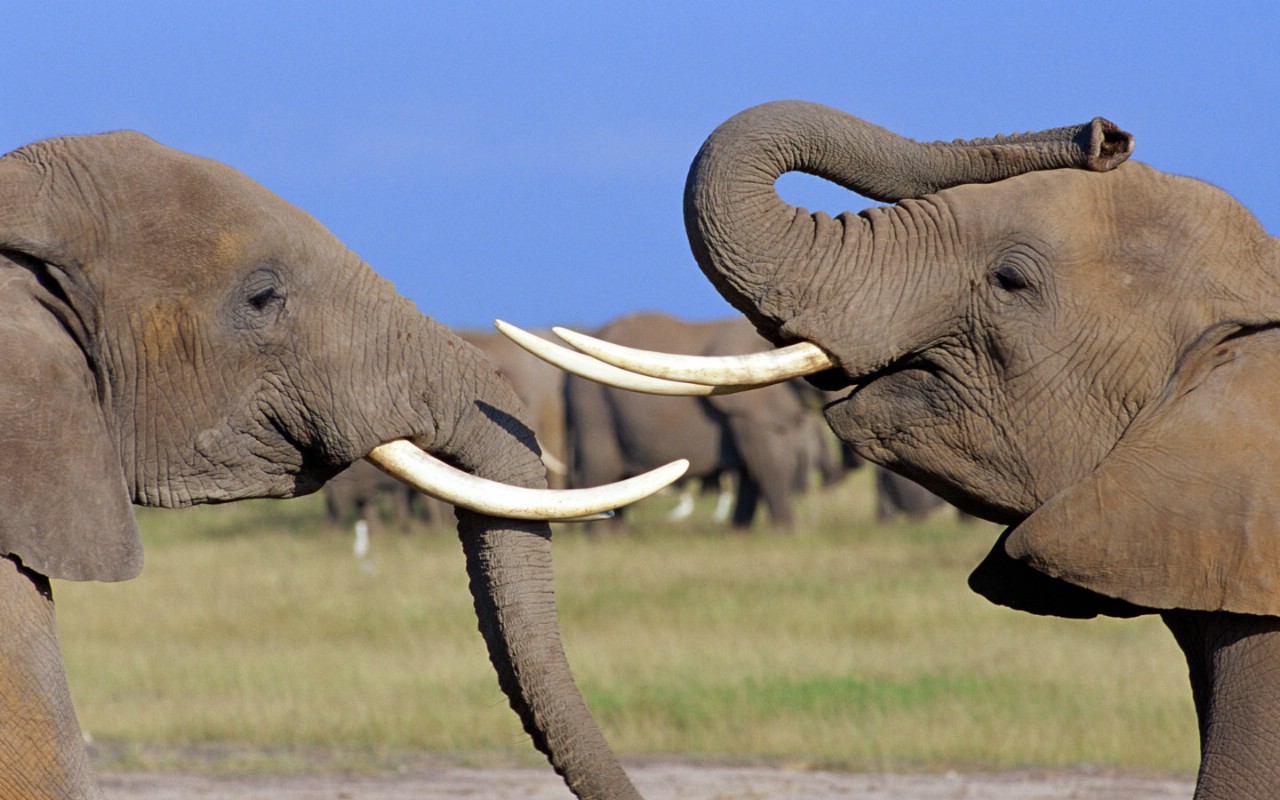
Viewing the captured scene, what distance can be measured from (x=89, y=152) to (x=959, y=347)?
2253mm

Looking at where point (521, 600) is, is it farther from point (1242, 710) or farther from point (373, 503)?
point (373, 503)

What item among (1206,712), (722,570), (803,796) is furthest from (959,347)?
(722,570)

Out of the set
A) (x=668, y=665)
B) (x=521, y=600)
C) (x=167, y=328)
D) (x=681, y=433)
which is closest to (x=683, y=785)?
(x=668, y=665)

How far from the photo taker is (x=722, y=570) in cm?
1770

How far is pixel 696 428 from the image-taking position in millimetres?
23000

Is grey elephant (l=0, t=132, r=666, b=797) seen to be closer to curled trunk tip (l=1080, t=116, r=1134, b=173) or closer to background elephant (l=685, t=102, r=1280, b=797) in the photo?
background elephant (l=685, t=102, r=1280, b=797)

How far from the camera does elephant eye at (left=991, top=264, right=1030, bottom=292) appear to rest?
4.76 metres

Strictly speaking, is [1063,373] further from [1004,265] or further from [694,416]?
[694,416]

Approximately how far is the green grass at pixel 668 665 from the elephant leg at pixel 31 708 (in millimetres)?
5063

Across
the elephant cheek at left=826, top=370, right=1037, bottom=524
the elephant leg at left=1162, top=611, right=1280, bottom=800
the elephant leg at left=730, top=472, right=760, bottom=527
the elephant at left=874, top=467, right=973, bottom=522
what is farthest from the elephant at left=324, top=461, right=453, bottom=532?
the elephant leg at left=1162, top=611, right=1280, bottom=800

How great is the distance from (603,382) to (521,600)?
738 mm

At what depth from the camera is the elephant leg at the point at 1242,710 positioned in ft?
→ 14.6

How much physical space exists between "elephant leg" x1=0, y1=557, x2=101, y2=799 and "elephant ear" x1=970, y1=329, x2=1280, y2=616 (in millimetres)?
2280

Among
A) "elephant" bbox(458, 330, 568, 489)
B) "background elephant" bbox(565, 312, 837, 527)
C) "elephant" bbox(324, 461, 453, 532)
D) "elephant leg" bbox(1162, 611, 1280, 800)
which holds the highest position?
"elephant" bbox(458, 330, 568, 489)
